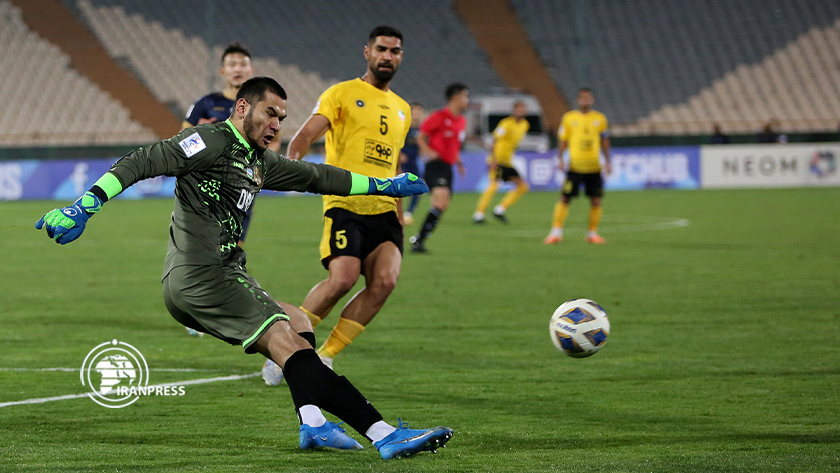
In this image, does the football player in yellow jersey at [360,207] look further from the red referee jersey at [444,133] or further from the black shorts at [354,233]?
the red referee jersey at [444,133]

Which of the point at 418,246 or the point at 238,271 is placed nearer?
the point at 238,271

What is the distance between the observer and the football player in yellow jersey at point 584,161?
1634 cm

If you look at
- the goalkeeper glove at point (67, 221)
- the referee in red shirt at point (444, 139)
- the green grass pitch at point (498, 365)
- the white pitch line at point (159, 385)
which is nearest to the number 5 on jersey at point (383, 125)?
the green grass pitch at point (498, 365)

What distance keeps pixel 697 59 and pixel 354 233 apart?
119ft

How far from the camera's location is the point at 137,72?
129 feet

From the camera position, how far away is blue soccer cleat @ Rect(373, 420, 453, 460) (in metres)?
4.48

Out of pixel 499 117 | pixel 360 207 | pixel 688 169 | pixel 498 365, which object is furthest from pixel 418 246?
pixel 499 117

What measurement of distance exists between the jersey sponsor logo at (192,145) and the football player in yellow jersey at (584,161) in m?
12.0

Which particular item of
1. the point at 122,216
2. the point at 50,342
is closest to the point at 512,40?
the point at 122,216

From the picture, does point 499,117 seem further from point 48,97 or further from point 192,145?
point 192,145

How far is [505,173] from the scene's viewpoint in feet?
69.5

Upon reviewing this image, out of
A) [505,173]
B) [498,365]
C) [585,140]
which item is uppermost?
[505,173]

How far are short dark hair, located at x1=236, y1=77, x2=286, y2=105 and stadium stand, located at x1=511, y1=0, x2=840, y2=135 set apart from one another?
32.8m

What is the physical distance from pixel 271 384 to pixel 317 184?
180 cm
